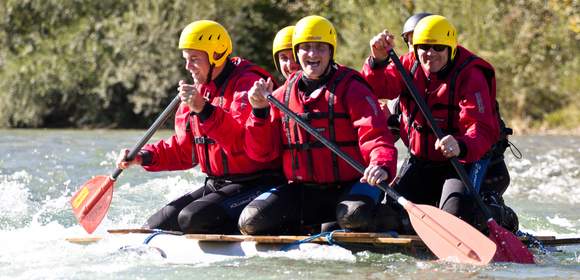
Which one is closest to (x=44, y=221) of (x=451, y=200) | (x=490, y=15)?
(x=451, y=200)

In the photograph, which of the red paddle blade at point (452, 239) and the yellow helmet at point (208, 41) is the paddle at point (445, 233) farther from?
the yellow helmet at point (208, 41)

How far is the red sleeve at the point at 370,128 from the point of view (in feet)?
20.2

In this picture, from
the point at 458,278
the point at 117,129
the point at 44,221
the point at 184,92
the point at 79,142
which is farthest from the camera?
the point at 117,129

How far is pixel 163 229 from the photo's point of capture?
701cm

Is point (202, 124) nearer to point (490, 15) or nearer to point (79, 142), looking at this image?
point (79, 142)

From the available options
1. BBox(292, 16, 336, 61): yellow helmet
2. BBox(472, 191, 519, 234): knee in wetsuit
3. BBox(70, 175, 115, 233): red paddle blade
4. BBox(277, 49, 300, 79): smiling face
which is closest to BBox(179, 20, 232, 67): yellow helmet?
BBox(292, 16, 336, 61): yellow helmet

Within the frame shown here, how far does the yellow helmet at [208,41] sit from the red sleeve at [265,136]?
1.53ft

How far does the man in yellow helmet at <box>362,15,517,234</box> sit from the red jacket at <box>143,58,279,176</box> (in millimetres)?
828

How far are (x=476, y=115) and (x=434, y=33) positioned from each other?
559 millimetres

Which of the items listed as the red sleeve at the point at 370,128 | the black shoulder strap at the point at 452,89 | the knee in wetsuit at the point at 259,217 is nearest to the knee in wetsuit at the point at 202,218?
the knee in wetsuit at the point at 259,217

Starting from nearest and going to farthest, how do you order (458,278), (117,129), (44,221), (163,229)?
(458,278) < (163,229) < (44,221) < (117,129)

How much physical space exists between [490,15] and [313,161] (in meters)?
14.8

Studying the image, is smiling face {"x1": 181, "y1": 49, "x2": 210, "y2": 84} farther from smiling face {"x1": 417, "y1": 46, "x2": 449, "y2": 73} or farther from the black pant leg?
smiling face {"x1": 417, "y1": 46, "x2": 449, "y2": 73}

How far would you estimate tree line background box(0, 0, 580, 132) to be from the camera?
805 inches
